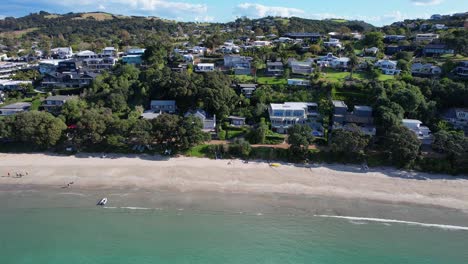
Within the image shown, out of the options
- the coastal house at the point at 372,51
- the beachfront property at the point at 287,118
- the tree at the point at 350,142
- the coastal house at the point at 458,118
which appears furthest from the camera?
the coastal house at the point at 372,51

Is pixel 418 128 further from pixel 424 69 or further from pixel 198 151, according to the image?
pixel 198 151

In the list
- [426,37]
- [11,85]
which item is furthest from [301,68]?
[11,85]

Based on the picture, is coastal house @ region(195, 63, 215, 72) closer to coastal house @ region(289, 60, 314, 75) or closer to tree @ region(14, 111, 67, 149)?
coastal house @ region(289, 60, 314, 75)

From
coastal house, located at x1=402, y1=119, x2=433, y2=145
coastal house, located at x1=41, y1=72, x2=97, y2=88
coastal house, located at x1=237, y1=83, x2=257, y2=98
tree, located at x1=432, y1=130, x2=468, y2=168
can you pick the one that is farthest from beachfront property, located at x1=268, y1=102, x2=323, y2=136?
coastal house, located at x1=41, y1=72, x2=97, y2=88

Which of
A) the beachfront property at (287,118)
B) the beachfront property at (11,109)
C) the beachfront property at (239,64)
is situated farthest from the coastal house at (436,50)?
the beachfront property at (11,109)

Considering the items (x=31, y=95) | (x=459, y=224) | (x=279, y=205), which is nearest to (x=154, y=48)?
(x=31, y=95)

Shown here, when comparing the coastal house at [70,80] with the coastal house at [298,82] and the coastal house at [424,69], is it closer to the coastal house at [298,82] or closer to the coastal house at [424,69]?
the coastal house at [298,82]
